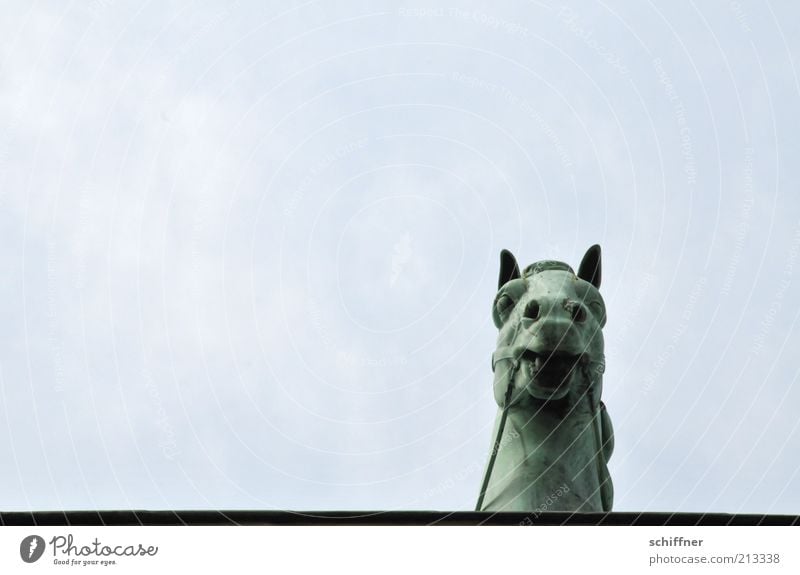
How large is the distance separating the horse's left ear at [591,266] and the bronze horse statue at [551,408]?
148 cm

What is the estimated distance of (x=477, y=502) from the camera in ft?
54.5

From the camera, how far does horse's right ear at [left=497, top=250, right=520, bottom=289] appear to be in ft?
62.5

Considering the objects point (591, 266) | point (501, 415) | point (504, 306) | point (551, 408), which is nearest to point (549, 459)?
point (551, 408)

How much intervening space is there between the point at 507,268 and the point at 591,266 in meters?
1.23

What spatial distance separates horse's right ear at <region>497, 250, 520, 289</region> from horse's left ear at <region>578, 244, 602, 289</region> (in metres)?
0.96

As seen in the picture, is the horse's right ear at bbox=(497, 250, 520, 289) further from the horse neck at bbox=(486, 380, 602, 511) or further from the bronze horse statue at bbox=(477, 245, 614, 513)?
the horse neck at bbox=(486, 380, 602, 511)

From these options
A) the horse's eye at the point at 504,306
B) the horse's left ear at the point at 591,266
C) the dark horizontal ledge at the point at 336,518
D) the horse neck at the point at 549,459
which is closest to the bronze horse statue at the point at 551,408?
the horse neck at the point at 549,459

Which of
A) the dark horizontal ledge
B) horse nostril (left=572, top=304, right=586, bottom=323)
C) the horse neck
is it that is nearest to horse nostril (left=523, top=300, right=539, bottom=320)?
horse nostril (left=572, top=304, right=586, bottom=323)

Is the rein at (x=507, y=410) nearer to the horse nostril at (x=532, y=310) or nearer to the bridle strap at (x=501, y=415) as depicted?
the bridle strap at (x=501, y=415)

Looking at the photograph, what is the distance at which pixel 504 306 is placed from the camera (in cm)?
1759

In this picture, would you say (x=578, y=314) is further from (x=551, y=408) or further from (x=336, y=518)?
(x=336, y=518)
